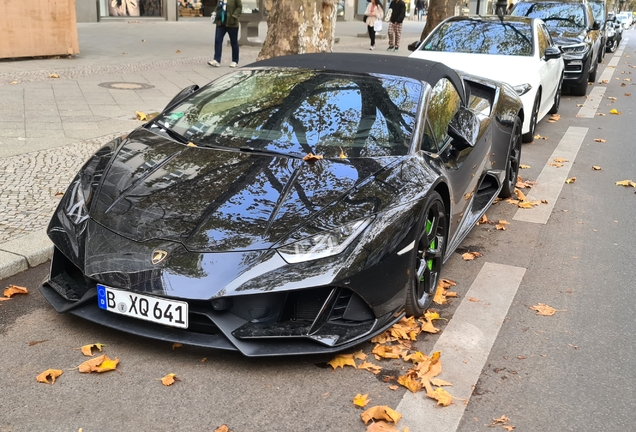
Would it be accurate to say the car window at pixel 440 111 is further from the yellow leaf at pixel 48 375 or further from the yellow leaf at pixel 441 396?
the yellow leaf at pixel 48 375

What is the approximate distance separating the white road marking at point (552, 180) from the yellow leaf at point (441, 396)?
326 centimetres

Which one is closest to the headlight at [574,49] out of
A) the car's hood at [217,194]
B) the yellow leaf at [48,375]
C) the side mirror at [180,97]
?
the side mirror at [180,97]

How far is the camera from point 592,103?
44.7ft

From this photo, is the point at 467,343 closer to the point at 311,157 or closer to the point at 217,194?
the point at 311,157

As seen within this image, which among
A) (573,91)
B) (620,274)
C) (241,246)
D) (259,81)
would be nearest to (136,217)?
(241,246)

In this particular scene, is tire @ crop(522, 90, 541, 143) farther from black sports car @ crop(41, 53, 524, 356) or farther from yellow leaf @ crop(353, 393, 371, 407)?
yellow leaf @ crop(353, 393, 371, 407)

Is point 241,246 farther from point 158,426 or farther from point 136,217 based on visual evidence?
point 158,426

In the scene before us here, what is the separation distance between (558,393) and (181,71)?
11.3m

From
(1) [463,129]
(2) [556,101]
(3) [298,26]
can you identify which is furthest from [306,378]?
(2) [556,101]

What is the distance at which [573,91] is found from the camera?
14703 mm

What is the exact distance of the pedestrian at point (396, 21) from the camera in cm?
2108

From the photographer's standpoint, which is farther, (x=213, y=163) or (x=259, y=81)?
(x=259, y=81)

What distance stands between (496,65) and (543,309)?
5622 mm

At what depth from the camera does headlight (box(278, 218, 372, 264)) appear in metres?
3.23
